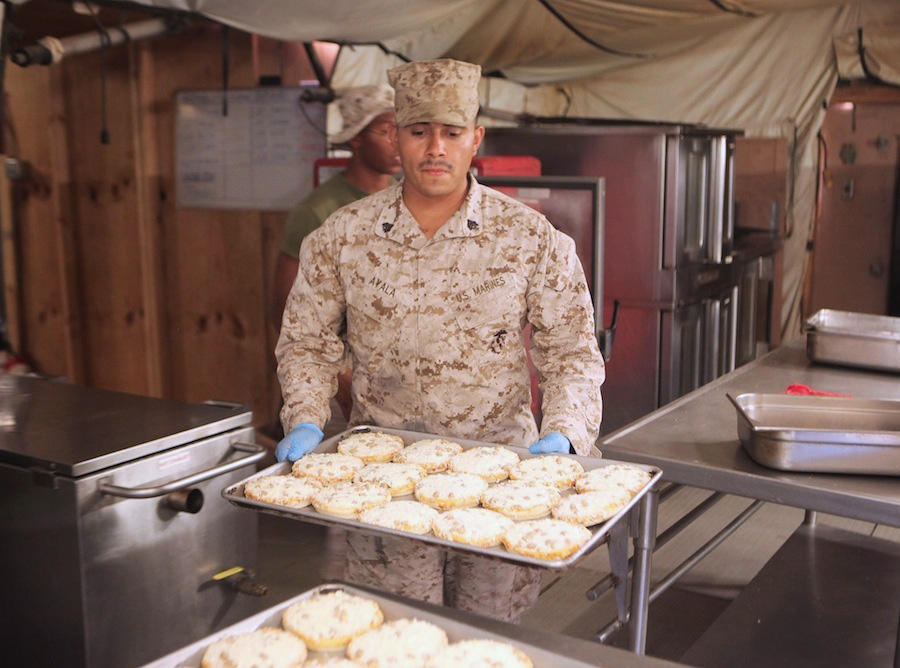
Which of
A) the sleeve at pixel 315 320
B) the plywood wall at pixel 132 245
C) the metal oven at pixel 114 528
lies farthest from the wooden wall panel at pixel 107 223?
the sleeve at pixel 315 320

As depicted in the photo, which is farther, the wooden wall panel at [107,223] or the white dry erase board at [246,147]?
the wooden wall panel at [107,223]

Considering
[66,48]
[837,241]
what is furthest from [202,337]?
[837,241]

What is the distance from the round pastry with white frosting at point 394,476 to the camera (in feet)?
6.10

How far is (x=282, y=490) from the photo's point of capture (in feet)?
5.79

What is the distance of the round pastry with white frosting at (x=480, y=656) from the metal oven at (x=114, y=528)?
868 millimetres

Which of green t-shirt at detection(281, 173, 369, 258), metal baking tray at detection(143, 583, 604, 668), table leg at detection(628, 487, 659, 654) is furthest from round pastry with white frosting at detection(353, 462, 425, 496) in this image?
green t-shirt at detection(281, 173, 369, 258)

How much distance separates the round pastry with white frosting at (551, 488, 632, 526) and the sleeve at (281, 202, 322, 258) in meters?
1.95

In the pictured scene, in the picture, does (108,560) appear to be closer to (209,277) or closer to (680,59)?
(209,277)

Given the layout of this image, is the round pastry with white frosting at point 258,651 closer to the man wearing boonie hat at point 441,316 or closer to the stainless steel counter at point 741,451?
the man wearing boonie hat at point 441,316

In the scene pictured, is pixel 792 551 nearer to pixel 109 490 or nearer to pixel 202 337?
pixel 109 490

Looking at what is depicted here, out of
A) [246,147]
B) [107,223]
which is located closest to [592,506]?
[246,147]

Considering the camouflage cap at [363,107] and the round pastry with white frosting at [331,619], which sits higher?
the camouflage cap at [363,107]

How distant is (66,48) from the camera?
4.06 metres

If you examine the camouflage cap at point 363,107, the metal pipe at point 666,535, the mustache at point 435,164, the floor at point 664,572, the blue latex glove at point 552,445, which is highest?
the camouflage cap at point 363,107
